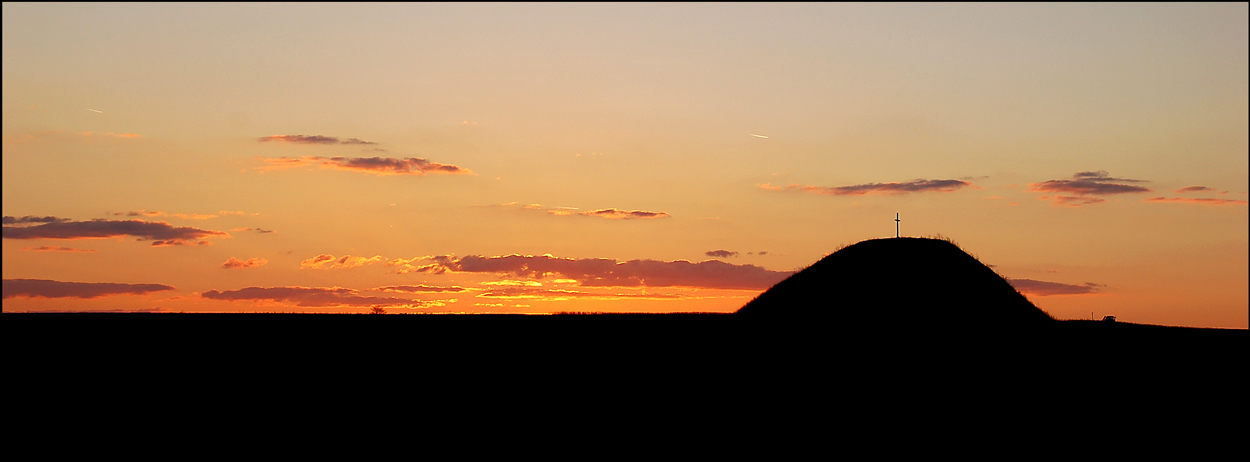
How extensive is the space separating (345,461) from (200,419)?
42.1 feet

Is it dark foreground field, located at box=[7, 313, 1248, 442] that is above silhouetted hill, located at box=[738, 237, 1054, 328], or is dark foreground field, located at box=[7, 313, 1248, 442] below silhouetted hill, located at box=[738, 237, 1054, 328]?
below

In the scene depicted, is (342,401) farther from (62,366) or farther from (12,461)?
(62,366)

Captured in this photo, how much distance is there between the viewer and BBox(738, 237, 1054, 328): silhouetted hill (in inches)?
2522

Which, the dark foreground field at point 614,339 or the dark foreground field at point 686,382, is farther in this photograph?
the dark foreground field at point 614,339

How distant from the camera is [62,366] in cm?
6562

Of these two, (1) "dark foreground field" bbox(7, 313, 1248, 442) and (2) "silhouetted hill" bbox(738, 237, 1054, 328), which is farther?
(2) "silhouetted hill" bbox(738, 237, 1054, 328)

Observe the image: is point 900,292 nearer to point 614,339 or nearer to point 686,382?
point 686,382

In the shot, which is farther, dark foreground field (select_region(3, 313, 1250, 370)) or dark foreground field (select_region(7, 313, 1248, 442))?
dark foreground field (select_region(3, 313, 1250, 370))

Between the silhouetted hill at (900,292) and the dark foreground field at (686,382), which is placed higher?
the silhouetted hill at (900,292)

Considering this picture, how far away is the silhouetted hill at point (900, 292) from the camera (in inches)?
2522

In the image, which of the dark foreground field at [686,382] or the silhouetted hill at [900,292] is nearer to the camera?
the dark foreground field at [686,382]

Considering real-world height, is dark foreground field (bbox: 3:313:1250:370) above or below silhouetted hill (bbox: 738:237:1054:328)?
below

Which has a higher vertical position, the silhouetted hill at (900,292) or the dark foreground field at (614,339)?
the silhouetted hill at (900,292)

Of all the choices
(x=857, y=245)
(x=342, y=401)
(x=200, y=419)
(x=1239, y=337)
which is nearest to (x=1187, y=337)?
(x=1239, y=337)
